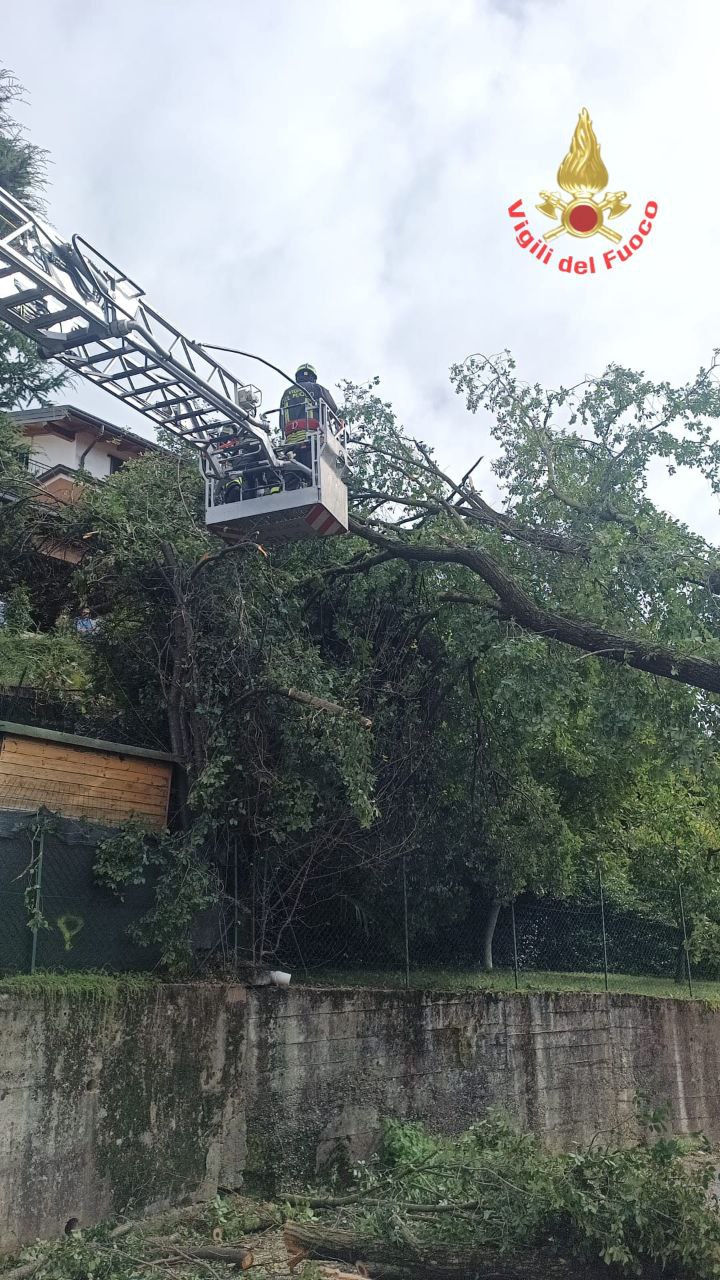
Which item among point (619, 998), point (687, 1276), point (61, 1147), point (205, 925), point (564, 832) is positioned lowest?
point (687, 1276)

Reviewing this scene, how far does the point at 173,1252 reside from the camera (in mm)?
7117

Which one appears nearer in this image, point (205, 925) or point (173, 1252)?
point (173, 1252)

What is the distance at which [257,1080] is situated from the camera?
356 inches

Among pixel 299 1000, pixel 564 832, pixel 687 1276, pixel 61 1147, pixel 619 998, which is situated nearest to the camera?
pixel 687 1276

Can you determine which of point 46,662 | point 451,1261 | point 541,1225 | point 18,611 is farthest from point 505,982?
point 18,611

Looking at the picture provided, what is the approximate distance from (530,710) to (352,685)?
1.87 metres

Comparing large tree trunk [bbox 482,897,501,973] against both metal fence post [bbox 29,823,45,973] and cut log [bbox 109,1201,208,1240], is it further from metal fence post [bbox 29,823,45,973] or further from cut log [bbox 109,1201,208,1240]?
metal fence post [bbox 29,823,45,973]

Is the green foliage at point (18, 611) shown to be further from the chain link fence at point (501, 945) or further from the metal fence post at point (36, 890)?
the chain link fence at point (501, 945)

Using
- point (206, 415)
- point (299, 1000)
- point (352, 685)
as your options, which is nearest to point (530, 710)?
point (352, 685)

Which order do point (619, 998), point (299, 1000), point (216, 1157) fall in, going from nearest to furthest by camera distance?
point (216, 1157)
point (299, 1000)
point (619, 998)

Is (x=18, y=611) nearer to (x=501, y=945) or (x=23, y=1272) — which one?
(x=23, y=1272)

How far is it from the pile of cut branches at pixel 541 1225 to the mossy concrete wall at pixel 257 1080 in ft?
4.31

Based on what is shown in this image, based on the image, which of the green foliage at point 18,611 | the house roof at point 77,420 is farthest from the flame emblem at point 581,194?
the house roof at point 77,420

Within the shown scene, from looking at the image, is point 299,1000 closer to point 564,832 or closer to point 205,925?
point 205,925
